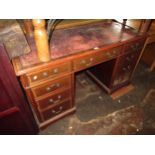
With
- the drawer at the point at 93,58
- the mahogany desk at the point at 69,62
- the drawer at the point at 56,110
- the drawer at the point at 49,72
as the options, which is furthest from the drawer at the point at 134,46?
the drawer at the point at 56,110

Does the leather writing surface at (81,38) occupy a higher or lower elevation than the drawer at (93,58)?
higher

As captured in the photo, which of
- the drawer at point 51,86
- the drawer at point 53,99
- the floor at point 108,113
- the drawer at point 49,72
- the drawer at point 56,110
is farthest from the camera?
the floor at point 108,113

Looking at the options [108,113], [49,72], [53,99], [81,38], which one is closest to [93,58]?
[81,38]

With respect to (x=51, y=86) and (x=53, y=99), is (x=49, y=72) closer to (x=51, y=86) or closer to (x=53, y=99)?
(x=51, y=86)

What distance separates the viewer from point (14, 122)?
3.33ft

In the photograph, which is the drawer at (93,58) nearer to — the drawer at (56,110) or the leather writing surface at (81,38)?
the leather writing surface at (81,38)

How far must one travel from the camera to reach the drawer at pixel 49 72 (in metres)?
0.94

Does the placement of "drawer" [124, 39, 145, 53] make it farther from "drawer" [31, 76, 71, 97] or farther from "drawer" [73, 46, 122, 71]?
"drawer" [31, 76, 71, 97]

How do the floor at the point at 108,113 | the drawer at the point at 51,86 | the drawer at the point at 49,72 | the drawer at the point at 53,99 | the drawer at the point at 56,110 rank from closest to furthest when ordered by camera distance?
1. the drawer at the point at 49,72
2. the drawer at the point at 51,86
3. the drawer at the point at 53,99
4. the drawer at the point at 56,110
5. the floor at the point at 108,113

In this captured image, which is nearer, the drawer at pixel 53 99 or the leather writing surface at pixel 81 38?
the leather writing surface at pixel 81 38

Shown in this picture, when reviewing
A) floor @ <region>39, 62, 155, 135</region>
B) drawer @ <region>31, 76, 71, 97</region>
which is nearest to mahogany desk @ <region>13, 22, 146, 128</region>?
drawer @ <region>31, 76, 71, 97</region>
